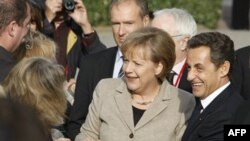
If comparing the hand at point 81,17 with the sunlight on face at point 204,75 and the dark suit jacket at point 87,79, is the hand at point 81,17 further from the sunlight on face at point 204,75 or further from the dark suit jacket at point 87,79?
the sunlight on face at point 204,75

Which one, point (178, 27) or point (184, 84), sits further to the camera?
point (178, 27)

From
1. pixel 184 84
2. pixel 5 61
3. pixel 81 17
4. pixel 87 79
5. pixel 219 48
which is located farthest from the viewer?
pixel 81 17

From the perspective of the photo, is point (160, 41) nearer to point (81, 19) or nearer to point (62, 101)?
point (62, 101)

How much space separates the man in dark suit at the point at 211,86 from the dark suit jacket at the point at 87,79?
991 millimetres

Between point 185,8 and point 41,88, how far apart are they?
11.2 metres

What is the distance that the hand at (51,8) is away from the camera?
18.0 ft

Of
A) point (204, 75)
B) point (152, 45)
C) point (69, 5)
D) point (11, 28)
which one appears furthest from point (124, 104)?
point (69, 5)

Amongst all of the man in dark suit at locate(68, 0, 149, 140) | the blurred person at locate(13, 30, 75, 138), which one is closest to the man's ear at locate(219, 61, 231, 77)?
the man in dark suit at locate(68, 0, 149, 140)

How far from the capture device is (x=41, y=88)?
2.91 meters

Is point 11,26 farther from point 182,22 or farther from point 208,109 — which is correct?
point 208,109

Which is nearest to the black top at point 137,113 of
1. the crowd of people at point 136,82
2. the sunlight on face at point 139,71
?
the crowd of people at point 136,82

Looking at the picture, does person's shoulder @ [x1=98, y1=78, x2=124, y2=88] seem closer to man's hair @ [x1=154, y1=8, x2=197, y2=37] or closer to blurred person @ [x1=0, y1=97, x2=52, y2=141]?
man's hair @ [x1=154, y1=8, x2=197, y2=37]

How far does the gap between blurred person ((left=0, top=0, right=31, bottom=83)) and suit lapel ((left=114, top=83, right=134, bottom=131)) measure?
2.62 feet

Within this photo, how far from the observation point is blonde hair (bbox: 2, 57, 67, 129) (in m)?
2.86
